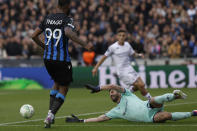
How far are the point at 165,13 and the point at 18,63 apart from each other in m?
7.55

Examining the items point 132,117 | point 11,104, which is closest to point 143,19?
point 11,104

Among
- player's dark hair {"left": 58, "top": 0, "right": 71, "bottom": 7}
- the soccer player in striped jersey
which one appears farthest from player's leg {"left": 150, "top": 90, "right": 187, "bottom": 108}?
player's dark hair {"left": 58, "top": 0, "right": 71, "bottom": 7}

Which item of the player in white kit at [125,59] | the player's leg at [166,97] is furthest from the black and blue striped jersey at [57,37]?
the player in white kit at [125,59]

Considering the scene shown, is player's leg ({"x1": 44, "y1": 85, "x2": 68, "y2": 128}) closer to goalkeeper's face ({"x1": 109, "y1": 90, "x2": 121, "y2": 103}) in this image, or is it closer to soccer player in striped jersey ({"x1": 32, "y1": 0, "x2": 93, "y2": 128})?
soccer player in striped jersey ({"x1": 32, "y1": 0, "x2": 93, "y2": 128})

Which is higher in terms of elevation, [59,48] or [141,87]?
[59,48]

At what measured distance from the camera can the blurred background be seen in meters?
24.3

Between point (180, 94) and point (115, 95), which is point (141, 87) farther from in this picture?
point (180, 94)

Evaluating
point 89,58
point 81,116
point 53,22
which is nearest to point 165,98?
point 53,22

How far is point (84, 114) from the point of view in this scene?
13562 millimetres

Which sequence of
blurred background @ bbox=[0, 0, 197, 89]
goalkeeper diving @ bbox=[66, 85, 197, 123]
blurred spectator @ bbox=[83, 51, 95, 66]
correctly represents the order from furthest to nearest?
blurred spectator @ bbox=[83, 51, 95, 66] → blurred background @ bbox=[0, 0, 197, 89] → goalkeeper diving @ bbox=[66, 85, 197, 123]

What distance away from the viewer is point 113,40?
Result: 25.8 metres

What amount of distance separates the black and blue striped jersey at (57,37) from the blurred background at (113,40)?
13.7 metres

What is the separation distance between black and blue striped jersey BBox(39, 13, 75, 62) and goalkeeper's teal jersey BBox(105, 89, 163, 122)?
1.39 metres

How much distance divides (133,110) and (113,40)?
49.6ft
